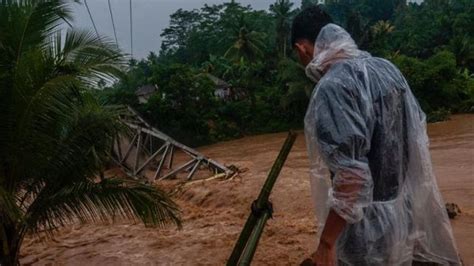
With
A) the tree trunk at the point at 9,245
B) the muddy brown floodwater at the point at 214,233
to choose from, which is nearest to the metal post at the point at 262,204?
the tree trunk at the point at 9,245

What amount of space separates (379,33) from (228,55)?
1145cm

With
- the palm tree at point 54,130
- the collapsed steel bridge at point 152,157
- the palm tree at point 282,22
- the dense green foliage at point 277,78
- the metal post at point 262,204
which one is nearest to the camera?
the metal post at point 262,204

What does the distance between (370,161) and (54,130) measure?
3.73 meters

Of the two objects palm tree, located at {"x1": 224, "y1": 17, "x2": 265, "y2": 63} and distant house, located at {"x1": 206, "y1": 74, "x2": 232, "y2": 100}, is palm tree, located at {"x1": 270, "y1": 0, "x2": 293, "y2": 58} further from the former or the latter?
distant house, located at {"x1": 206, "y1": 74, "x2": 232, "y2": 100}

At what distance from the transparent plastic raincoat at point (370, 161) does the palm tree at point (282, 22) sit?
3465 cm

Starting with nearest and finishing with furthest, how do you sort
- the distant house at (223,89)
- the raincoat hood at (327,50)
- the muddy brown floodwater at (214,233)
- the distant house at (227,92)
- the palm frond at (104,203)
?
1. the raincoat hood at (327,50)
2. the palm frond at (104,203)
3. the muddy brown floodwater at (214,233)
4. the distant house at (227,92)
5. the distant house at (223,89)

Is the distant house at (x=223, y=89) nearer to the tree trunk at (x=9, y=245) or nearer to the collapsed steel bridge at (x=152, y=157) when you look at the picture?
the collapsed steel bridge at (x=152, y=157)

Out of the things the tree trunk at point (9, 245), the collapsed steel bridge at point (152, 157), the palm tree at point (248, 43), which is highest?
the palm tree at point (248, 43)

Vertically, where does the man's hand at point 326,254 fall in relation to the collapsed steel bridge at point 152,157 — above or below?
above

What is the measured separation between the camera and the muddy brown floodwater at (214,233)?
728 centimetres

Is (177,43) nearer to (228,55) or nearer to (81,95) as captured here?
(228,55)

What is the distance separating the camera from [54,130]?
16.7 feet

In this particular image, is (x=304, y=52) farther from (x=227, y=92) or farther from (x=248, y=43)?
(x=248, y=43)

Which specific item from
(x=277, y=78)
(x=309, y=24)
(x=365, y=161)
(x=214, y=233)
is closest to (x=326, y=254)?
(x=365, y=161)
